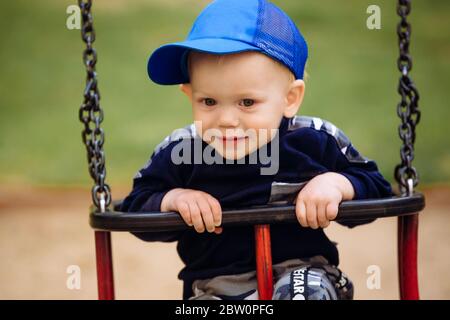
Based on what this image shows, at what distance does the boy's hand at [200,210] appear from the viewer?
4.92 feet

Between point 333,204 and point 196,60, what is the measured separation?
389 millimetres

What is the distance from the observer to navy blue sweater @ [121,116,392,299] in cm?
164

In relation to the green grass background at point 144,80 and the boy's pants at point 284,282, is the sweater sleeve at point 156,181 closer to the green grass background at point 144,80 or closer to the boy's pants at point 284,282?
the boy's pants at point 284,282

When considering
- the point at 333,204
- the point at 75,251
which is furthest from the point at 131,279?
the point at 333,204

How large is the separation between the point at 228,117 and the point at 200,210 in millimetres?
183

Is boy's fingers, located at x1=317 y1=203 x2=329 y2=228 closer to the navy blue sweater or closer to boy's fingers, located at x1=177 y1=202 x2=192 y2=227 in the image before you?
the navy blue sweater

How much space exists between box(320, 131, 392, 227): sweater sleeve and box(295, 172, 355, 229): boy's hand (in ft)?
0.32

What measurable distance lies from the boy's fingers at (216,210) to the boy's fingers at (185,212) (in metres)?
0.04

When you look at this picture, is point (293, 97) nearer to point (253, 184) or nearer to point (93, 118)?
point (253, 184)
